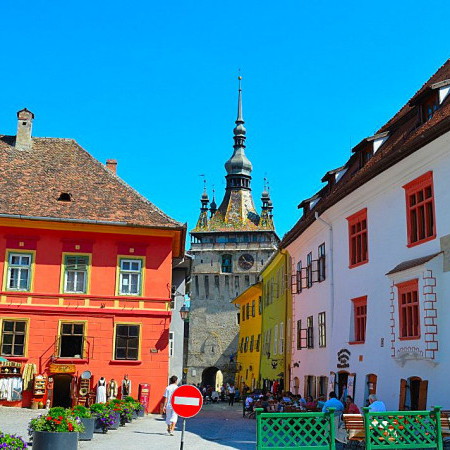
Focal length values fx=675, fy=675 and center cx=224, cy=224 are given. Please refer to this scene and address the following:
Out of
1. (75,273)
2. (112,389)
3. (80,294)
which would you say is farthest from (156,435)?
(75,273)

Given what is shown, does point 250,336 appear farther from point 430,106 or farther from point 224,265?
point 430,106

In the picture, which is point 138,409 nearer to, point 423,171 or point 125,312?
point 125,312

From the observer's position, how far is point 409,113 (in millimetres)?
22219

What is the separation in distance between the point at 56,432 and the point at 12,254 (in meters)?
16.6

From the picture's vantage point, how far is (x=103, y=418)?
18422mm

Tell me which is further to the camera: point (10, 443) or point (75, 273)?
point (75, 273)

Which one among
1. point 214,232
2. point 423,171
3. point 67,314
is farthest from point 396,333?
point 214,232

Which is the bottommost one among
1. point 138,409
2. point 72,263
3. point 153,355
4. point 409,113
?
point 138,409

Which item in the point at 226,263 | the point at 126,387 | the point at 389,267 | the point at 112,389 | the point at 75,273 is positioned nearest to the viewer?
the point at 389,267

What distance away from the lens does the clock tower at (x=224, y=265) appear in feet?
250

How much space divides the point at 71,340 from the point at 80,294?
6.28 feet

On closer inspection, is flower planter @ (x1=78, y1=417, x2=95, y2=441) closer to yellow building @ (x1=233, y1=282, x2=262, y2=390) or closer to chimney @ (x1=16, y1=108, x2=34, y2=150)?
chimney @ (x1=16, y1=108, x2=34, y2=150)

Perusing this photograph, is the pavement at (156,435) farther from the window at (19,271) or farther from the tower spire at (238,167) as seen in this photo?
the tower spire at (238,167)

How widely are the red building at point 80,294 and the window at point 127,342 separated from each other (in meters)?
0.04
